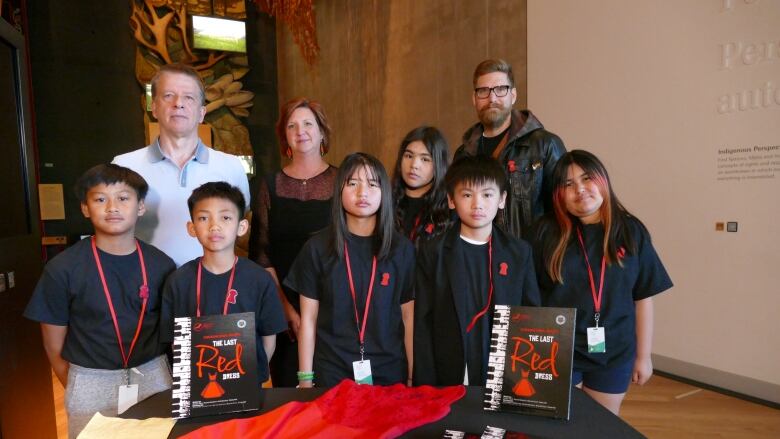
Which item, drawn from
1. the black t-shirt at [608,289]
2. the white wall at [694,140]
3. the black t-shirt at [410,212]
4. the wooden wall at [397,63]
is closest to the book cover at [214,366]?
the black t-shirt at [410,212]

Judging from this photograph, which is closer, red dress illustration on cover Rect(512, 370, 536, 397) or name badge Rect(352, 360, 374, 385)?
red dress illustration on cover Rect(512, 370, 536, 397)

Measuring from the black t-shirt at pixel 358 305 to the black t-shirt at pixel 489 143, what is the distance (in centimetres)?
98

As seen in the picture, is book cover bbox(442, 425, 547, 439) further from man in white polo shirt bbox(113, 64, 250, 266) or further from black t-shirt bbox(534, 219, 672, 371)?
man in white polo shirt bbox(113, 64, 250, 266)

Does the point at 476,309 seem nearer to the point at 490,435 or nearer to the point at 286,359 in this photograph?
Result: the point at 490,435

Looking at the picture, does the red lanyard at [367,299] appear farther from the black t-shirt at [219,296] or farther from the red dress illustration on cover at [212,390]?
the red dress illustration on cover at [212,390]

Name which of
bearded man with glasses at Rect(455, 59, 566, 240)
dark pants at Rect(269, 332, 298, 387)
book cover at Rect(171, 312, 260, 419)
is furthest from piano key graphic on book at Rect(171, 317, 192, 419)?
bearded man with glasses at Rect(455, 59, 566, 240)

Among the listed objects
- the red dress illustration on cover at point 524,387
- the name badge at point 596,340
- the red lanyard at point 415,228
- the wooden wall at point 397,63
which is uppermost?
the wooden wall at point 397,63

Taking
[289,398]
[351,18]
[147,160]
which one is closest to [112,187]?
[147,160]

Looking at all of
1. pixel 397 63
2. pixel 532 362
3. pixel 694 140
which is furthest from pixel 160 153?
pixel 397 63

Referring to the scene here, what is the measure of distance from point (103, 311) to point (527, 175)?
1.85 m

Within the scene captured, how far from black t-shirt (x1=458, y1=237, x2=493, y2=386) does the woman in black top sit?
768 millimetres

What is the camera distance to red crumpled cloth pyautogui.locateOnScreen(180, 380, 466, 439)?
109cm

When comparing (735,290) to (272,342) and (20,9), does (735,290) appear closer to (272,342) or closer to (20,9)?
(272,342)

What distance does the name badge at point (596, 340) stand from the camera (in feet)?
5.88
